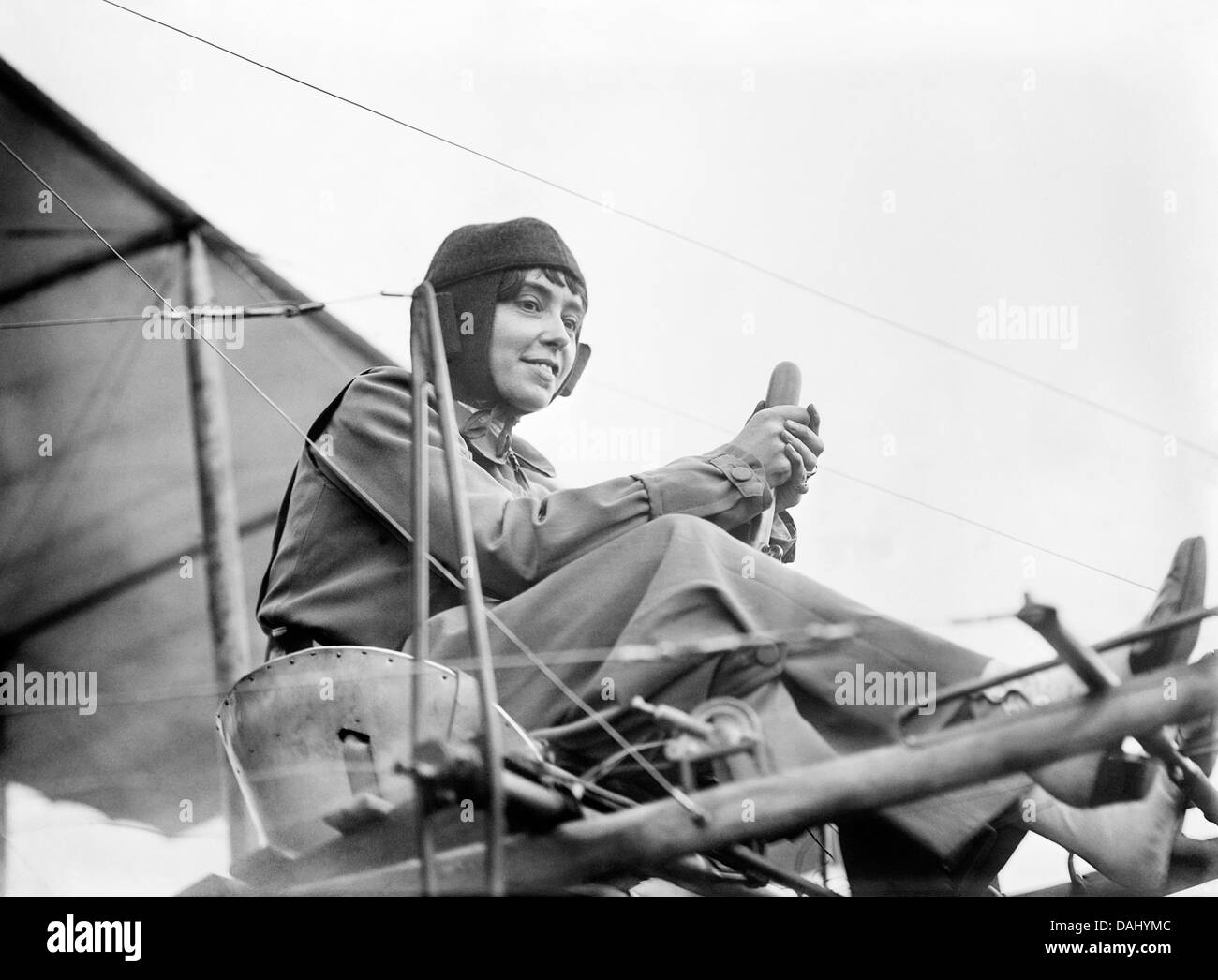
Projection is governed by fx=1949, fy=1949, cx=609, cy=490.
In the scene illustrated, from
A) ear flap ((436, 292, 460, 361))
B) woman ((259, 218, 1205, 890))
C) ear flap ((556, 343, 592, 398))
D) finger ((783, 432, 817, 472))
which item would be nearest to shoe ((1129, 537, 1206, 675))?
woman ((259, 218, 1205, 890))

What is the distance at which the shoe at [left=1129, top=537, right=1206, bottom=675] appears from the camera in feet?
11.5

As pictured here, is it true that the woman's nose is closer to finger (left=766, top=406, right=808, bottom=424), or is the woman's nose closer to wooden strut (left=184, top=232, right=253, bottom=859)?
finger (left=766, top=406, right=808, bottom=424)

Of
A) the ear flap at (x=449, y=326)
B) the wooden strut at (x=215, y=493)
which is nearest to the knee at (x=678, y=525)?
the ear flap at (x=449, y=326)

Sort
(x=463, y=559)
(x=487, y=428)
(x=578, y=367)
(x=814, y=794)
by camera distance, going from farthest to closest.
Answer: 1. (x=578, y=367)
2. (x=487, y=428)
3. (x=463, y=559)
4. (x=814, y=794)

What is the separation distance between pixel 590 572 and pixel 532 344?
0.60 metres

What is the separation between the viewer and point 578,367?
4293 mm

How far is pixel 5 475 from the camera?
4.38m

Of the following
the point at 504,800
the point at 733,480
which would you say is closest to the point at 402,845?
the point at 504,800

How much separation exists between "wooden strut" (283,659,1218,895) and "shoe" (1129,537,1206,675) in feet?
0.19

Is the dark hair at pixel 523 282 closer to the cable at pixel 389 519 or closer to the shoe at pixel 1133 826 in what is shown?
the cable at pixel 389 519

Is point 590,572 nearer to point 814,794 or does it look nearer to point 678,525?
point 678,525

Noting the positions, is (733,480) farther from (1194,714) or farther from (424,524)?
(1194,714)

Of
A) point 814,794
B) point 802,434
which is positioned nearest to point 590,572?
point 802,434
